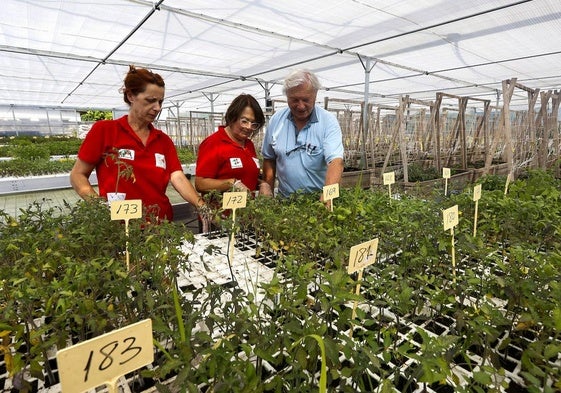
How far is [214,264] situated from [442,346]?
3.75ft

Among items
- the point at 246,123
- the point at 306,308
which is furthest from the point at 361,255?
the point at 246,123

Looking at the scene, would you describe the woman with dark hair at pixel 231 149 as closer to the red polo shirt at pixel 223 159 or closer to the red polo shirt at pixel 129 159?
the red polo shirt at pixel 223 159

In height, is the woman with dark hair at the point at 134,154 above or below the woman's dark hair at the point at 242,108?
below

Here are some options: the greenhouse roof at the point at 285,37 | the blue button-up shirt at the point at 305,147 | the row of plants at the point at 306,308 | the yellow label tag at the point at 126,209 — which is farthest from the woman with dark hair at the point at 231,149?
the greenhouse roof at the point at 285,37

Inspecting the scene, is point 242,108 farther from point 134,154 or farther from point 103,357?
point 103,357

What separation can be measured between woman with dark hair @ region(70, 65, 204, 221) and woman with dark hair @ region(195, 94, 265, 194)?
22 cm

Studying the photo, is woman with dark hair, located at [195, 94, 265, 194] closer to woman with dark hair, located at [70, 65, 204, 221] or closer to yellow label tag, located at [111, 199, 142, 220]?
woman with dark hair, located at [70, 65, 204, 221]

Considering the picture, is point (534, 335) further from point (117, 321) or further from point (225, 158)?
point (225, 158)

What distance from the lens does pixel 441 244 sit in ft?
4.39

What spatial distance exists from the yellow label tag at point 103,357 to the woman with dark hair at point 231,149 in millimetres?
1563

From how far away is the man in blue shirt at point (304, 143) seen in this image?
2156 mm

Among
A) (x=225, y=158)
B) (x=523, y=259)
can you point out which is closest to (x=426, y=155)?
(x=225, y=158)

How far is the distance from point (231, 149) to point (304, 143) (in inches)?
20.9

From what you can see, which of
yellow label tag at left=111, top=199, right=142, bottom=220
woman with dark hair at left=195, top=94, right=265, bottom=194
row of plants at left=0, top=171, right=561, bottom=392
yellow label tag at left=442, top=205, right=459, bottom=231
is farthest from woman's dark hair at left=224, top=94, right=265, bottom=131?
yellow label tag at left=442, top=205, right=459, bottom=231
